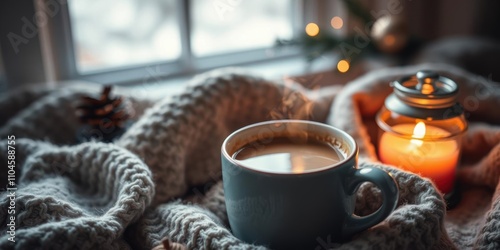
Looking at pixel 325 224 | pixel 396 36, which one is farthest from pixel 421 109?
pixel 396 36

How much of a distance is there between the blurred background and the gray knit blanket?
14 centimetres

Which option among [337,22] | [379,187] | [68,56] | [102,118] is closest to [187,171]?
[102,118]

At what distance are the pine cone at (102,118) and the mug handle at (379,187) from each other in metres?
0.32

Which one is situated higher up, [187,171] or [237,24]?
[237,24]

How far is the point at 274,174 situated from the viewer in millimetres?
441

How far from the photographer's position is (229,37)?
1046 millimetres

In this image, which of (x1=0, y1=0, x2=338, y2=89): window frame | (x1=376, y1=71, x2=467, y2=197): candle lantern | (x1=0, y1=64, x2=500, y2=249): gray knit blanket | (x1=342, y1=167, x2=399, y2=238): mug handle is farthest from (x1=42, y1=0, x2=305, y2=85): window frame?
(x1=342, y1=167, x2=399, y2=238): mug handle

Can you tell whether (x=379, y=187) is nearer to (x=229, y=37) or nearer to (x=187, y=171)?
(x=187, y=171)

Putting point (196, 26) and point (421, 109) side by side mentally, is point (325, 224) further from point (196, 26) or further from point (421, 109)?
point (196, 26)

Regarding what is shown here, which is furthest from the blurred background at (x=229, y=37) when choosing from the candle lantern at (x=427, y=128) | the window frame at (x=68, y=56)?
the candle lantern at (x=427, y=128)

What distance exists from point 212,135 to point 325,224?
230 mm

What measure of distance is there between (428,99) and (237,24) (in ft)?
1.76

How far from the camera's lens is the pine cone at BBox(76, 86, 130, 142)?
2.18 ft

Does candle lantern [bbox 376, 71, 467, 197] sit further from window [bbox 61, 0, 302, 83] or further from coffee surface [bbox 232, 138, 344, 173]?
window [bbox 61, 0, 302, 83]
